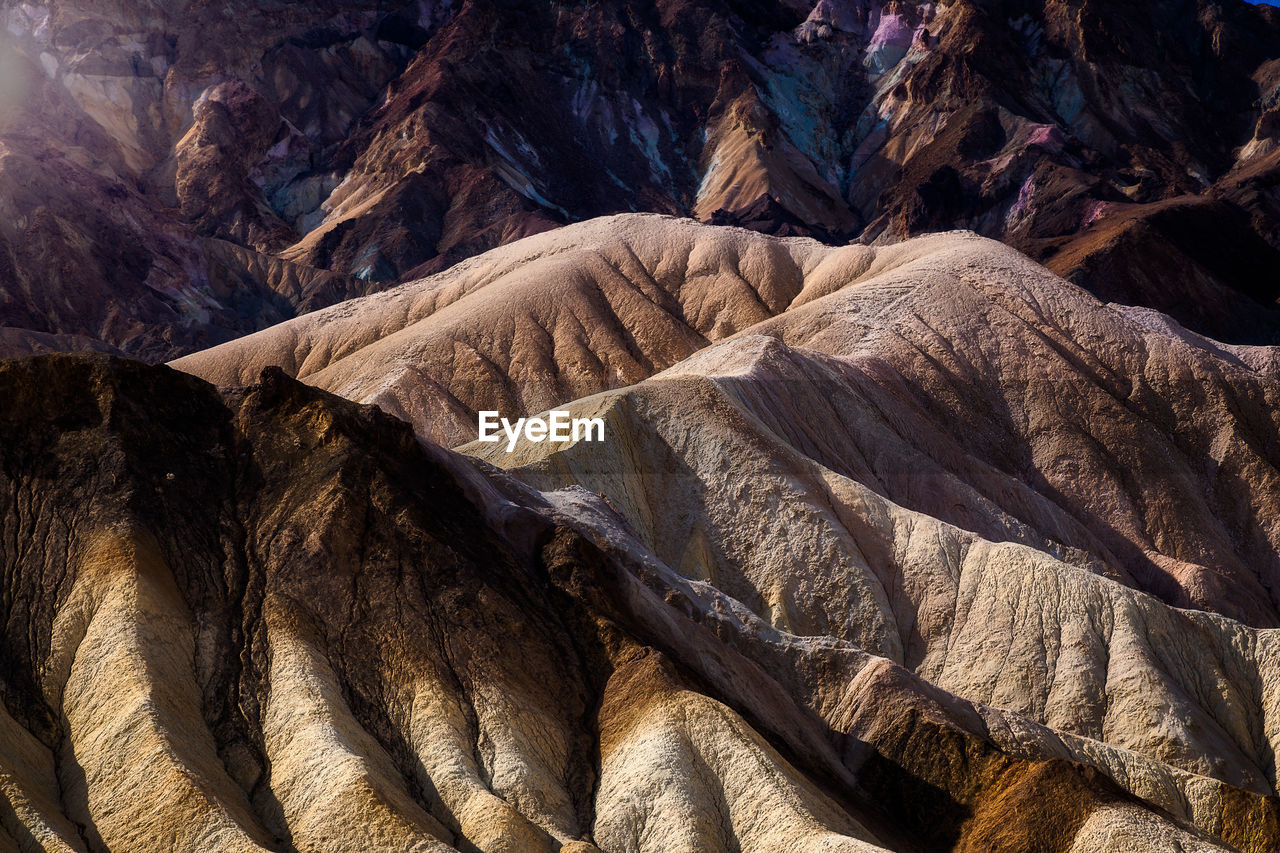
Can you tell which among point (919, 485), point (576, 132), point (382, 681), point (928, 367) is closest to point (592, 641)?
point (382, 681)

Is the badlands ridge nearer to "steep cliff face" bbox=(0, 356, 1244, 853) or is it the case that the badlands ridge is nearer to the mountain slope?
"steep cliff face" bbox=(0, 356, 1244, 853)

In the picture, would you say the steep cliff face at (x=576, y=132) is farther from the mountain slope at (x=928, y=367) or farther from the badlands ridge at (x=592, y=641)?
the badlands ridge at (x=592, y=641)

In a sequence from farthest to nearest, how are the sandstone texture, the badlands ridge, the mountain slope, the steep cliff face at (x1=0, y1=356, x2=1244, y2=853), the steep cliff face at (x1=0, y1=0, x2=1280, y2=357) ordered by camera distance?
the steep cliff face at (x1=0, y1=0, x2=1280, y2=357) < the mountain slope < the sandstone texture < the badlands ridge < the steep cliff face at (x1=0, y1=356, x2=1244, y2=853)

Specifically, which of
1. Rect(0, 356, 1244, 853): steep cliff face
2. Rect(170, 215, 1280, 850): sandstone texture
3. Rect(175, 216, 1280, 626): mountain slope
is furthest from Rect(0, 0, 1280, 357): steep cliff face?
Rect(0, 356, 1244, 853): steep cliff face

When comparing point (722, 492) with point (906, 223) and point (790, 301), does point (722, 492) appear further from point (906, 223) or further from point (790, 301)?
point (906, 223)

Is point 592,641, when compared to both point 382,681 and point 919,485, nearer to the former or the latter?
point 382,681

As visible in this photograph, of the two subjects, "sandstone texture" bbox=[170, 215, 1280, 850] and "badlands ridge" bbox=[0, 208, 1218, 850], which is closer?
"badlands ridge" bbox=[0, 208, 1218, 850]
